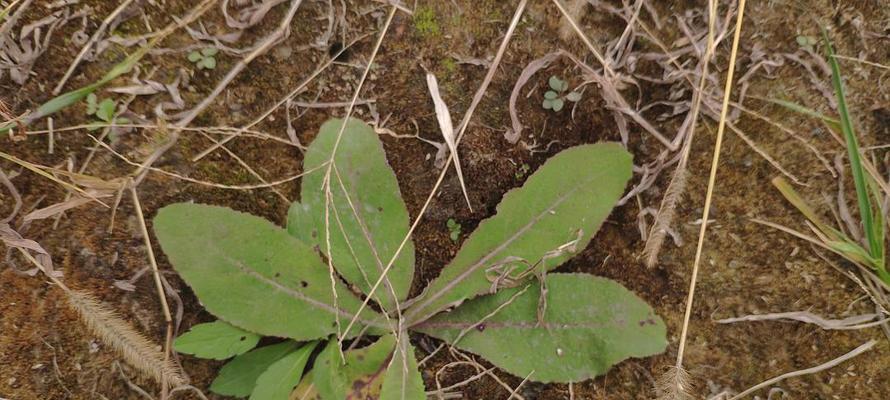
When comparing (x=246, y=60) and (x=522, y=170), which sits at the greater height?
(x=246, y=60)

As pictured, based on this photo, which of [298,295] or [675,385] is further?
[298,295]

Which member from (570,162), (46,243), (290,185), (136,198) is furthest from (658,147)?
(46,243)

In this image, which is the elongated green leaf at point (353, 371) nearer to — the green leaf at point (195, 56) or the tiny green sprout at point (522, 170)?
the tiny green sprout at point (522, 170)

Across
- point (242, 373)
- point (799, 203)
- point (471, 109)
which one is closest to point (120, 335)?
point (242, 373)

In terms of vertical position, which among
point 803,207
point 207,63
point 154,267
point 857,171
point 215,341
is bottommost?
point 215,341

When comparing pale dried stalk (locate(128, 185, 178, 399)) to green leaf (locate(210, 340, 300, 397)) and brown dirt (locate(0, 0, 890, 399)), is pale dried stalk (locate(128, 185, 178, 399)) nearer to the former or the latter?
brown dirt (locate(0, 0, 890, 399))

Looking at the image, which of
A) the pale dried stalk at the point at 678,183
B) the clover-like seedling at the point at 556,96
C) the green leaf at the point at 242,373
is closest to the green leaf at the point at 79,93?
the green leaf at the point at 242,373

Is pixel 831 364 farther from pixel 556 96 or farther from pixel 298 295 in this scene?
pixel 298 295
